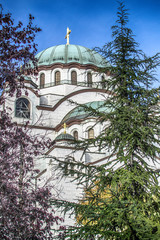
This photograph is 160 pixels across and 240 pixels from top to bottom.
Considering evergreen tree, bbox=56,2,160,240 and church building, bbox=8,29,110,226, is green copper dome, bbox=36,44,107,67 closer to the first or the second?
church building, bbox=8,29,110,226

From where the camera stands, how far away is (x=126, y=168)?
659cm

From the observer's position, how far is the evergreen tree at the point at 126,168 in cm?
548

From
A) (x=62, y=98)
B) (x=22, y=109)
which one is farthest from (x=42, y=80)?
(x=22, y=109)

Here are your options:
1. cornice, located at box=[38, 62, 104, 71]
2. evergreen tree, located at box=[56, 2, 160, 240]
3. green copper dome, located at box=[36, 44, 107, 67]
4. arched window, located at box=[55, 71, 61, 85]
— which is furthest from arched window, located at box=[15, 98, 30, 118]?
evergreen tree, located at box=[56, 2, 160, 240]

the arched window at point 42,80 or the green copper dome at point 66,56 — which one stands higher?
the green copper dome at point 66,56

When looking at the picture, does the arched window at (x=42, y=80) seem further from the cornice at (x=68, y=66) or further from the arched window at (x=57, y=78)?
the arched window at (x=57, y=78)

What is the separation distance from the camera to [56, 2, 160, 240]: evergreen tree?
548 cm

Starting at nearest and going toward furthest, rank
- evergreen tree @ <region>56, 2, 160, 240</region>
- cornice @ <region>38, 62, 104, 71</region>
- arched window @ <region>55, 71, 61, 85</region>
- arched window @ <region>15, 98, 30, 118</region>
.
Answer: evergreen tree @ <region>56, 2, 160, 240</region> < arched window @ <region>15, 98, 30, 118</region> < arched window @ <region>55, 71, 61, 85</region> < cornice @ <region>38, 62, 104, 71</region>

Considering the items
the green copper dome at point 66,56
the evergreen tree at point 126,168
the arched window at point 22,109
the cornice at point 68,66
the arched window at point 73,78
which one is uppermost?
the green copper dome at point 66,56

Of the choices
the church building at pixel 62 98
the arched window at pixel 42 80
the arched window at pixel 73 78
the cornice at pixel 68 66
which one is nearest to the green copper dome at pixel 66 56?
the church building at pixel 62 98

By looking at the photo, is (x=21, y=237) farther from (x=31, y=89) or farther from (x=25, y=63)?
(x=31, y=89)

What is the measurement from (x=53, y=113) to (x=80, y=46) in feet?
36.0

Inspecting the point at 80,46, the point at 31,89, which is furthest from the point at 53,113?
the point at 80,46

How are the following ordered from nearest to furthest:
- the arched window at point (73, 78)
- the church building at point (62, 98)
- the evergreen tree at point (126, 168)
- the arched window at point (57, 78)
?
1. the evergreen tree at point (126, 168)
2. the church building at point (62, 98)
3. the arched window at point (73, 78)
4. the arched window at point (57, 78)
